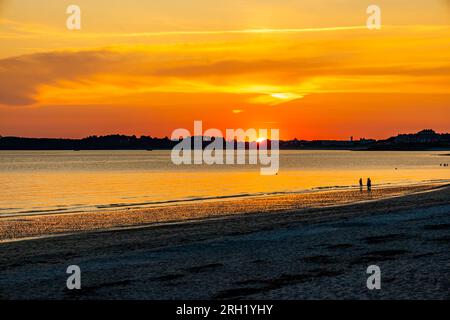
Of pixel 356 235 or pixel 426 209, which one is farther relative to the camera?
pixel 426 209

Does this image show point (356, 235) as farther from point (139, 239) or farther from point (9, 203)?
point (9, 203)

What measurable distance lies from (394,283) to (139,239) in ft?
50.5

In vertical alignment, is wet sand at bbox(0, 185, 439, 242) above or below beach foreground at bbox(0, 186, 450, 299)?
below

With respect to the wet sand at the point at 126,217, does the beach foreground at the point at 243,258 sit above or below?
above

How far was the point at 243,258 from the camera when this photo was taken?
2227cm

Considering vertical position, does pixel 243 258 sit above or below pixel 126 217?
above

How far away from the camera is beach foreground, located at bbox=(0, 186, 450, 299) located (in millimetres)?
16766

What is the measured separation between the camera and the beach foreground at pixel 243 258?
1677 centimetres

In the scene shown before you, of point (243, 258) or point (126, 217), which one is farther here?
point (126, 217)

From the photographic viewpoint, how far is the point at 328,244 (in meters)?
25.1

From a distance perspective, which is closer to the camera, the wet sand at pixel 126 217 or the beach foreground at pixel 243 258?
the beach foreground at pixel 243 258

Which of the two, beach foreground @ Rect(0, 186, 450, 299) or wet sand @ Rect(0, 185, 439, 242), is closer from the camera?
beach foreground @ Rect(0, 186, 450, 299)
